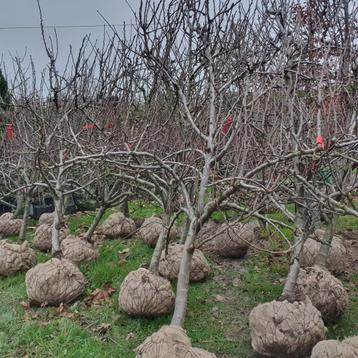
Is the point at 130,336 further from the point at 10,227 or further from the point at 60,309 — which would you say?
the point at 10,227

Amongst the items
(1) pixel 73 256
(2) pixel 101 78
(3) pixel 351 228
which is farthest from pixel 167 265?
(3) pixel 351 228

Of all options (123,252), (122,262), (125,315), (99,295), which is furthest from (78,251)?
(125,315)

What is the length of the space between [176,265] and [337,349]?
2253 mm

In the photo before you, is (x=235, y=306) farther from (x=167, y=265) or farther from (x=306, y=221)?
(x=306, y=221)

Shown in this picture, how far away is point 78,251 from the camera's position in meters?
5.93

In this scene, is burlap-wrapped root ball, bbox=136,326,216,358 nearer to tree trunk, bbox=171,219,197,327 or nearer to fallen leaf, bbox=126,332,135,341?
tree trunk, bbox=171,219,197,327

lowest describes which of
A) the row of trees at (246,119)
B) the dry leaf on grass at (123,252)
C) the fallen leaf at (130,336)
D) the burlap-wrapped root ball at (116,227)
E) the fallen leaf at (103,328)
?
the fallen leaf at (130,336)

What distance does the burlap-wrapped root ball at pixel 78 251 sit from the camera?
590 centimetres

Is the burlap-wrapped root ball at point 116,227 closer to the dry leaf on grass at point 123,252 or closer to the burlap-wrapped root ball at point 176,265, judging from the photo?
the dry leaf on grass at point 123,252

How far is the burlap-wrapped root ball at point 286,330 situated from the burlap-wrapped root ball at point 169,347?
0.72m

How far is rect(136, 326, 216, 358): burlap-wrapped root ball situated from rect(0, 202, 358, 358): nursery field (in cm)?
82

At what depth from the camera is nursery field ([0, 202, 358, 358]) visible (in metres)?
4.03

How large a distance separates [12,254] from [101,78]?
2659mm

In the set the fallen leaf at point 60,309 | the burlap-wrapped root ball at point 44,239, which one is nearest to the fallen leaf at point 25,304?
the fallen leaf at point 60,309
